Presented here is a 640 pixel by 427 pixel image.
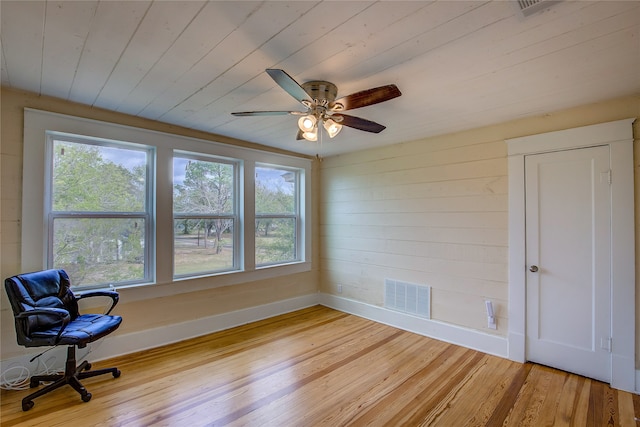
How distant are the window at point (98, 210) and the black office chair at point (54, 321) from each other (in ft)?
1.05

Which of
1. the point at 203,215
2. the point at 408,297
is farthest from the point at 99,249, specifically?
the point at 408,297

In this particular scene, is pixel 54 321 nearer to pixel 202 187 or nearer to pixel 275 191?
pixel 202 187

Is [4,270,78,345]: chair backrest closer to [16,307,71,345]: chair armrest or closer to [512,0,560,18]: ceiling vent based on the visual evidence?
[16,307,71,345]: chair armrest

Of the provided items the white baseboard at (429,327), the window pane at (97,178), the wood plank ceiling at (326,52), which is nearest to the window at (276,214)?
→ the white baseboard at (429,327)

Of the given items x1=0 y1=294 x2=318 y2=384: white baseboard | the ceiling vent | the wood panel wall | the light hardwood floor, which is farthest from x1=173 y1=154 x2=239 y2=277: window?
the ceiling vent

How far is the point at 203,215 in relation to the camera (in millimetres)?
3662

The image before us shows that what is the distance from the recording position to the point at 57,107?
2670 millimetres

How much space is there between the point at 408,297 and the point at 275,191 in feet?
7.92

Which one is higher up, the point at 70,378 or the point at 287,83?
the point at 287,83

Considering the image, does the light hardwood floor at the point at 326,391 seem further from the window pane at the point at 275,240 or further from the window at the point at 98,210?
the window pane at the point at 275,240

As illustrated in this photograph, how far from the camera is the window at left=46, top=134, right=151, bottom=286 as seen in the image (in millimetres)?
2750

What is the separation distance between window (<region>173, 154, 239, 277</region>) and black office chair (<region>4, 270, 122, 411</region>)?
1.01 meters

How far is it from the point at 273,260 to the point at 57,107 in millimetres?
2961

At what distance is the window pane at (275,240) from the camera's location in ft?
14.0
